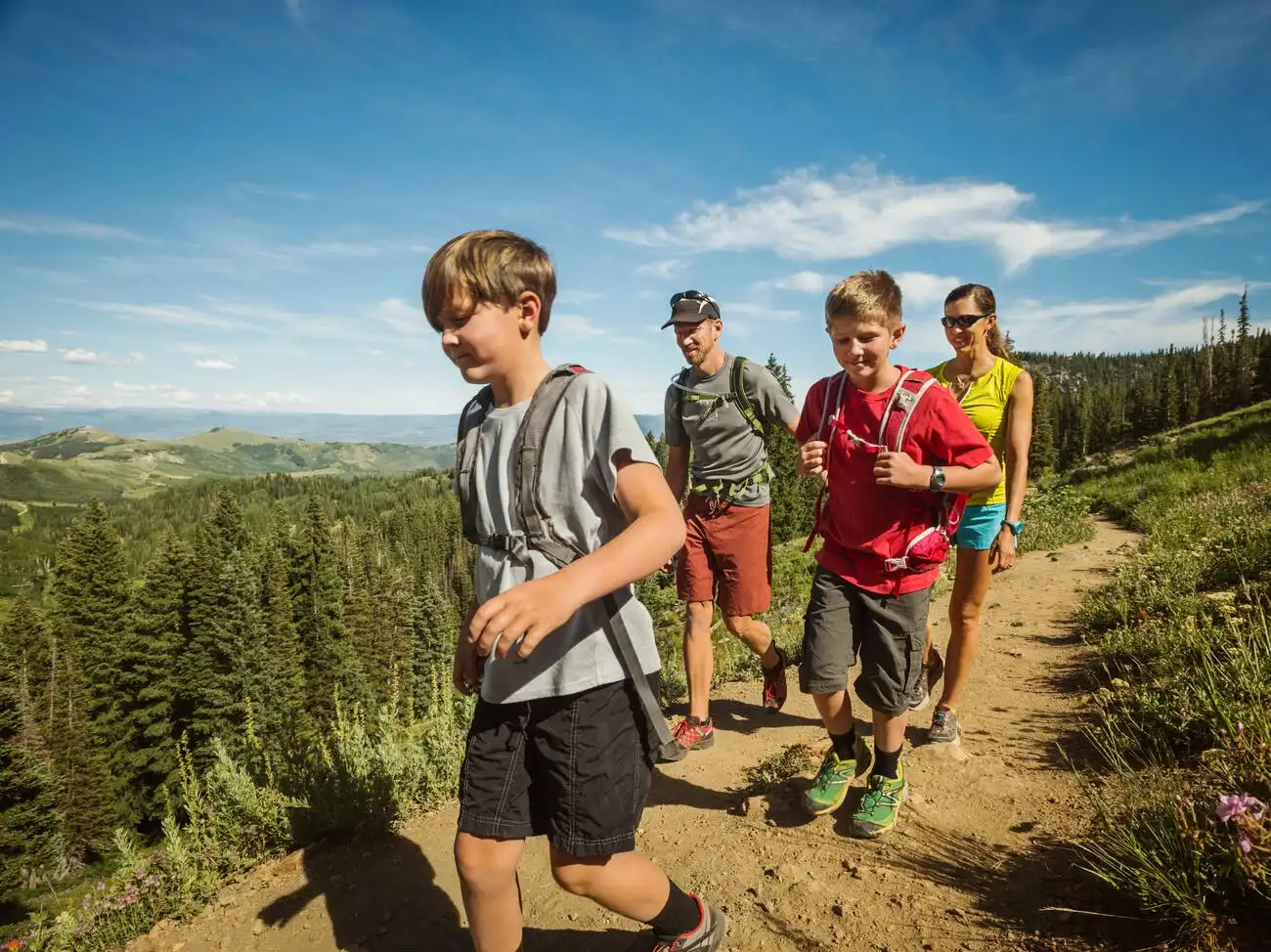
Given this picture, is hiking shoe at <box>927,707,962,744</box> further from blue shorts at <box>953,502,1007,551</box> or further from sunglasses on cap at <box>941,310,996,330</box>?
sunglasses on cap at <box>941,310,996,330</box>

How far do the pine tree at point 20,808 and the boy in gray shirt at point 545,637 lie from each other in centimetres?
3069

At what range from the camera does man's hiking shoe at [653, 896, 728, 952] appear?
2.21 m

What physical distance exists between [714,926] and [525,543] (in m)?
1.64

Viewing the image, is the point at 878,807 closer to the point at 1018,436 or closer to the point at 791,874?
the point at 791,874

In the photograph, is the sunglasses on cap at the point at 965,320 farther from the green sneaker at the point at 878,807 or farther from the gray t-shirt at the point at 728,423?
the green sneaker at the point at 878,807

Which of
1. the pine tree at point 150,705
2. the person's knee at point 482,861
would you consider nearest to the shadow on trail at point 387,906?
the person's knee at point 482,861

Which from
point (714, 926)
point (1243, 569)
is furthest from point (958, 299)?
point (1243, 569)

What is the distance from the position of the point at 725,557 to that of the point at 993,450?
178 cm

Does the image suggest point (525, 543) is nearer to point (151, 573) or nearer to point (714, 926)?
point (714, 926)

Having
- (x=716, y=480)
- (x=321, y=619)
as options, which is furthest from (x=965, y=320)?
(x=321, y=619)

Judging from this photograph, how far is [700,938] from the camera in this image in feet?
7.34

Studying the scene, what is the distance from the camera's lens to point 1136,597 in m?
5.57

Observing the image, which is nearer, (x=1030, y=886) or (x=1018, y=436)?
(x=1030, y=886)

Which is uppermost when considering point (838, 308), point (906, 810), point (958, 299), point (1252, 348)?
point (1252, 348)
